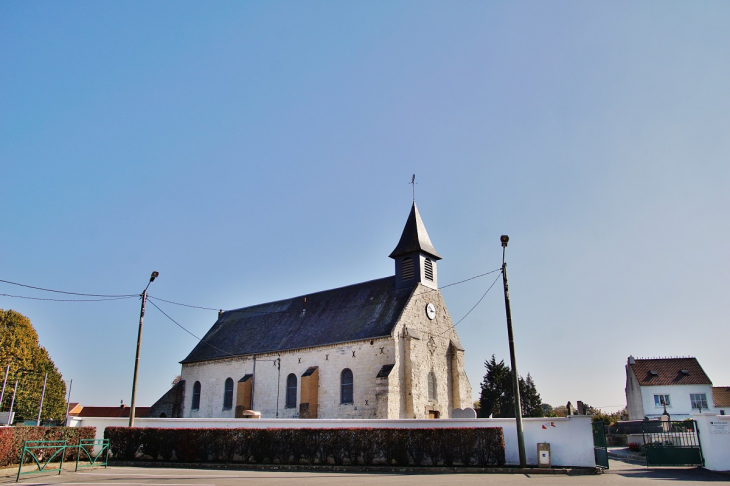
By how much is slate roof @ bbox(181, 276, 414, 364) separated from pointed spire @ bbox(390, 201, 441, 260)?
82.3 inches

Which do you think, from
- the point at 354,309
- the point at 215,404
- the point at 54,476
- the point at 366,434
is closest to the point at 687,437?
the point at 366,434

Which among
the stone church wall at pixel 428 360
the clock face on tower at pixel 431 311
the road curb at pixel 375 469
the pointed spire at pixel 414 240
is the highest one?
the pointed spire at pixel 414 240

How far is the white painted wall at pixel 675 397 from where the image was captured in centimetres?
3891

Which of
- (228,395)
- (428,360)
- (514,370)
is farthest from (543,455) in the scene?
(228,395)

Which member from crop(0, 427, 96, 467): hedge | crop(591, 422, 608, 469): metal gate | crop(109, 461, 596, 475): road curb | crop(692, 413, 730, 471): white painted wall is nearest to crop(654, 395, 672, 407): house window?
crop(692, 413, 730, 471): white painted wall

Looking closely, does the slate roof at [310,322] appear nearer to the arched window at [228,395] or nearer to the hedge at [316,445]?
the arched window at [228,395]

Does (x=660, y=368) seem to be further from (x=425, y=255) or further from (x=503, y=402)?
(x=425, y=255)

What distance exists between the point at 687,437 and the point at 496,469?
22.7 feet

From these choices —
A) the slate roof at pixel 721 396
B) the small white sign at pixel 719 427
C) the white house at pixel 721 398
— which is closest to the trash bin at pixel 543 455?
the small white sign at pixel 719 427

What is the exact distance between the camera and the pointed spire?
29.4 metres

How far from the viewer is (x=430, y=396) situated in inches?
1061

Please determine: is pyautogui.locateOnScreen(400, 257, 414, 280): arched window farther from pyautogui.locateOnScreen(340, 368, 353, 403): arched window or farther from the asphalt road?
the asphalt road

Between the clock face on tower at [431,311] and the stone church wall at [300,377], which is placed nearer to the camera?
the stone church wall at [300,377]

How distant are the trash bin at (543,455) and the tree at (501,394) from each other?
24.8 metres
